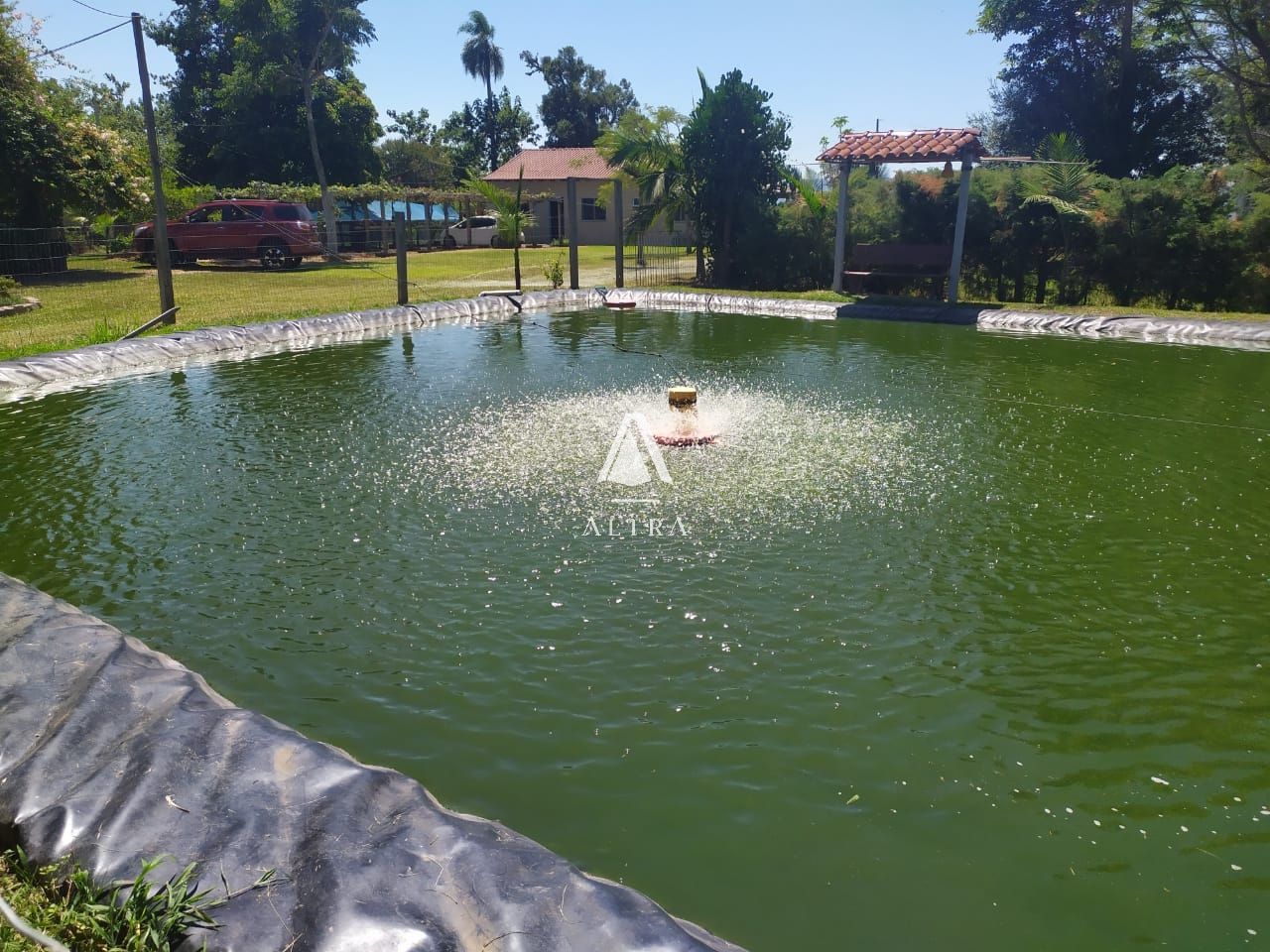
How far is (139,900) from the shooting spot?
8.87ft

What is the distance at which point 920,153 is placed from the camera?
58.0 ft

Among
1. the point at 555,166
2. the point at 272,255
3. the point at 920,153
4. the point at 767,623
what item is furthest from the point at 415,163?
the point at 767,623

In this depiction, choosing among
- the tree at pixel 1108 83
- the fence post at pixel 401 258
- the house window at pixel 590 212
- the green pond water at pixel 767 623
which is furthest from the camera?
the house window at pixel 590 212

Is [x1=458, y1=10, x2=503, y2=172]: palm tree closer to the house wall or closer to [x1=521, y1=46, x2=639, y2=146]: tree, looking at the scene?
[x1=521, y1=46, x2=639, y2=146]: tree

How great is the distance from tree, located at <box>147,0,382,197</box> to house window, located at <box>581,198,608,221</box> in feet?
28.2

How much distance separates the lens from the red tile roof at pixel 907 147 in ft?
57.2

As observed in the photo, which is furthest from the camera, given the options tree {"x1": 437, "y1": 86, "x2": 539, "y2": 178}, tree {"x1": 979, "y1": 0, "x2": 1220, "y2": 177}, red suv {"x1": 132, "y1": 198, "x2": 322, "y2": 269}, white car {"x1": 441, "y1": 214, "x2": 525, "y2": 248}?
tree {"x1": 437, "y1": 86, "x2": 539, "y2": 178}

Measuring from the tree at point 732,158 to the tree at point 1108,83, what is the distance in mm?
11845

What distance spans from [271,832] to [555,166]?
1558 inches

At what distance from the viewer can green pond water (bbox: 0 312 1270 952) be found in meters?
3.31

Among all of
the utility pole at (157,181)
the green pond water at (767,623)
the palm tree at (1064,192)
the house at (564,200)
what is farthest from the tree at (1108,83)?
the utility pole at (157,181)

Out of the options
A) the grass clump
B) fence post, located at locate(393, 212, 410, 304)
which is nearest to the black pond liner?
the grass clump

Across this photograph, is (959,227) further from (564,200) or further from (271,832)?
(564,200)

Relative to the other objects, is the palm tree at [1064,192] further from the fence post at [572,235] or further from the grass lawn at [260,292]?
the fence post at [572,235]
